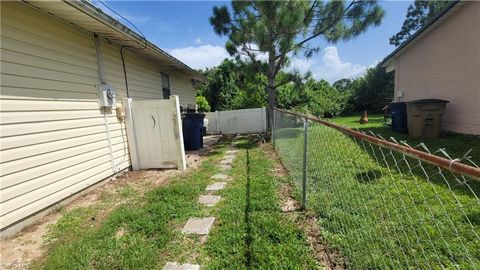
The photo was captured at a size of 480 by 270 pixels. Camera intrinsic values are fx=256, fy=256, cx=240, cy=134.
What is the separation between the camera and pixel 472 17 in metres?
6.34

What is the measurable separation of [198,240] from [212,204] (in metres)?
0.89

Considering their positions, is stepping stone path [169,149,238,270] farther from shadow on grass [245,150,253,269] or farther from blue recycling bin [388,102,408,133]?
blue recycling bin [388,102,408,133]

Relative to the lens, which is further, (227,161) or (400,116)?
(400,116)

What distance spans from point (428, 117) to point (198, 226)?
7154 millimetres

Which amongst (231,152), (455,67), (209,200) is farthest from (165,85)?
(455,67)

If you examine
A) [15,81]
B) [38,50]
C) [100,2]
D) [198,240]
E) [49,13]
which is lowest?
[198,240]

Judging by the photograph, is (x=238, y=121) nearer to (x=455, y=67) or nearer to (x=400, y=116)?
(x=400, y=116)

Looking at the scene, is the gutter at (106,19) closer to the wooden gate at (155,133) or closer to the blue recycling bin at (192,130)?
the wooden gate at (155,133)

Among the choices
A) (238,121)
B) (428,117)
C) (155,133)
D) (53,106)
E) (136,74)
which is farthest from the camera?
(238,121)

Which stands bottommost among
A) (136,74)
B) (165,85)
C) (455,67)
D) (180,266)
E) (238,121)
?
(180,266)

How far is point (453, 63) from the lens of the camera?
7.15 meters

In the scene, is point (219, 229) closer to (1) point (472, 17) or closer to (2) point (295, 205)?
(2) point (295, 205)

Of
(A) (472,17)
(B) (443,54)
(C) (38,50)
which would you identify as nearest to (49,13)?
(C) (38,50)

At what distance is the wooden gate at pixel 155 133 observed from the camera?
5.11m
